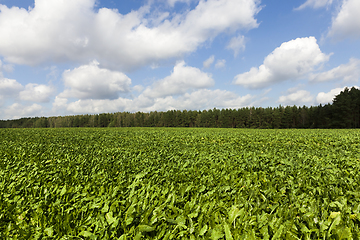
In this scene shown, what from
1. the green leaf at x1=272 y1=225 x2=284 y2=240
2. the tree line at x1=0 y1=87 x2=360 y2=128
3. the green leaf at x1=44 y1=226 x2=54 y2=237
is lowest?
the green leaf at x1=44 y1=226 x2=54 y2=237

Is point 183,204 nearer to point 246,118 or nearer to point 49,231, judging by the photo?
point 49,231

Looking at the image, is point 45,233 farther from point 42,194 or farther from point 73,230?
point 42,194

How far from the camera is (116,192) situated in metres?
3.72

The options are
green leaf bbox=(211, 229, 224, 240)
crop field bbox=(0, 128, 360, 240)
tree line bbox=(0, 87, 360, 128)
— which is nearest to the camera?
green leaf bbox=(211, 229, 224, 240)

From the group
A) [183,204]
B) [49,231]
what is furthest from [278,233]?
[49,231]

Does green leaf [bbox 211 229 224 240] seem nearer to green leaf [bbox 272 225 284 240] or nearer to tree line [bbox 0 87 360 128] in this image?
green leaf [bbox 272 225 284 240]

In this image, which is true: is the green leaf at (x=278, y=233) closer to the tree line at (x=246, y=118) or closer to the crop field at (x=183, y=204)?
the crop field at (x=183, y=204)

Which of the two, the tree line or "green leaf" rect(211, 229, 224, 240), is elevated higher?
the tree line

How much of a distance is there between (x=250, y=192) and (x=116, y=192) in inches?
114

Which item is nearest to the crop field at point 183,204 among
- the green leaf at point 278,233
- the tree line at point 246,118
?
the green leaf at point 278,233

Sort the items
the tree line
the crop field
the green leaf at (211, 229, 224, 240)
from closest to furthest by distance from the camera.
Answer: the green leaf at (211, 229, 224, 240), the crop field, the tree line

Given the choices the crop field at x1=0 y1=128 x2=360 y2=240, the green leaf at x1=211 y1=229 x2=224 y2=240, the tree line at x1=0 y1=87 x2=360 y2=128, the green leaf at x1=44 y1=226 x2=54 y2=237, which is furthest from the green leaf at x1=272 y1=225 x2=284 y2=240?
the tree line at x1=0 y1=87 x2=360 y2=128

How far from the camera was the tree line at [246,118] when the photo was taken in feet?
203

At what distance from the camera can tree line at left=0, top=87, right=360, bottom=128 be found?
2431 inches
